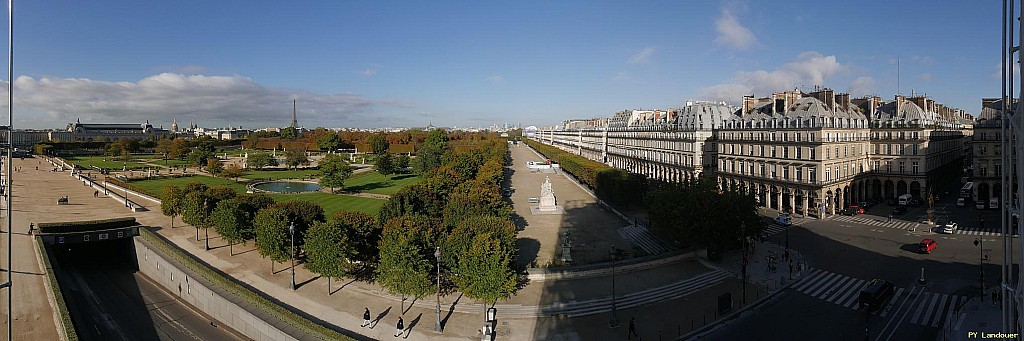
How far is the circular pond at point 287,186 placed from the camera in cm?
7969

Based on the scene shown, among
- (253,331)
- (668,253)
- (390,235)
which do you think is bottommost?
(253,331)

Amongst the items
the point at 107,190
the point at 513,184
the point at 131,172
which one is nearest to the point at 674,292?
the point at 513,184

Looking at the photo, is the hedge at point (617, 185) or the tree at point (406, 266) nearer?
the tree at point (406, 266)

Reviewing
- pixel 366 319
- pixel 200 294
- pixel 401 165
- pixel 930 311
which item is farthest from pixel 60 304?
pixel 401 165

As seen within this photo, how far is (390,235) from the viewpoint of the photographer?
29.5 meters

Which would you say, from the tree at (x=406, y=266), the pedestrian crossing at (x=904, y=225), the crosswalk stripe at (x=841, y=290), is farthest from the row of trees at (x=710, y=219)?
the pedestrian crossing at (x=904, y=225)

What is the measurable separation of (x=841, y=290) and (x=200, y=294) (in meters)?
39.1

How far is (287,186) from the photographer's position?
84.6 metres

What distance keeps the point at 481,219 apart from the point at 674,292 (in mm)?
12478

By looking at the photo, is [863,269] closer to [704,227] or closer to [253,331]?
[704,227]

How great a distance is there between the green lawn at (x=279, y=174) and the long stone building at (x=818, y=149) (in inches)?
2719

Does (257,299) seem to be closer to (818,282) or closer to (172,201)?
(172,201)

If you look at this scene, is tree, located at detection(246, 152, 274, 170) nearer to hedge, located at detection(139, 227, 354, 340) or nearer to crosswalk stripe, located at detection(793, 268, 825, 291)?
hedge, located at detection(139, 227, 354, 340)

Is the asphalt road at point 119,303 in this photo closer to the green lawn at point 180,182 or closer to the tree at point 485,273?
the tree at point 485,273
